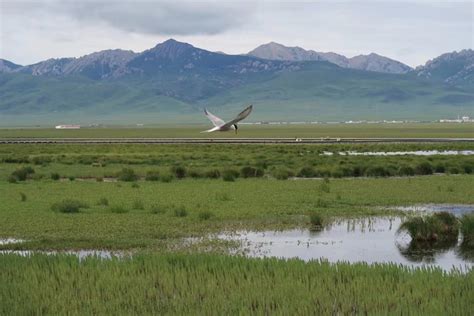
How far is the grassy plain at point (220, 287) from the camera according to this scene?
43.3 feet

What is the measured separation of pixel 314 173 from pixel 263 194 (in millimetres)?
12540

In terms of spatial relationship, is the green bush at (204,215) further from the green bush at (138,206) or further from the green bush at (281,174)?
the green bush at (281,174)

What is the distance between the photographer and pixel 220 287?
48.1 ft

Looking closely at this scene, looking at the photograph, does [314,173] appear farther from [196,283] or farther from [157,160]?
[196,283]

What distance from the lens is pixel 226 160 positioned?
58.6 m

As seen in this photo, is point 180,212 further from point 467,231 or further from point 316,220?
point 467,231

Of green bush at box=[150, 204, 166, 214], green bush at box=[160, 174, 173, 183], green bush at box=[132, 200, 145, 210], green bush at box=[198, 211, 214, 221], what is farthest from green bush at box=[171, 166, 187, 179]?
green bush at box=[198, 211, 214, 221]

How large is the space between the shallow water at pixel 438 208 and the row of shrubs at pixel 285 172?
45.5ft

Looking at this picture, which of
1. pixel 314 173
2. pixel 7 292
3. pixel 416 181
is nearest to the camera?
pixel 7 292

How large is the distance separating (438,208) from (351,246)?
29.8 ft

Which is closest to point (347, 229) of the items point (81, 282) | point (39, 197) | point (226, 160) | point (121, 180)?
point (81, 282)

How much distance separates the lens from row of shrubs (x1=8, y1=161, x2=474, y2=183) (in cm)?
4303

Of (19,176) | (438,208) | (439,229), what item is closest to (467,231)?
(439,229)

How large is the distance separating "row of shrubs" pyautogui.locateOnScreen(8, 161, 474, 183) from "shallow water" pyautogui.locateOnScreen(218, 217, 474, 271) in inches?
721
